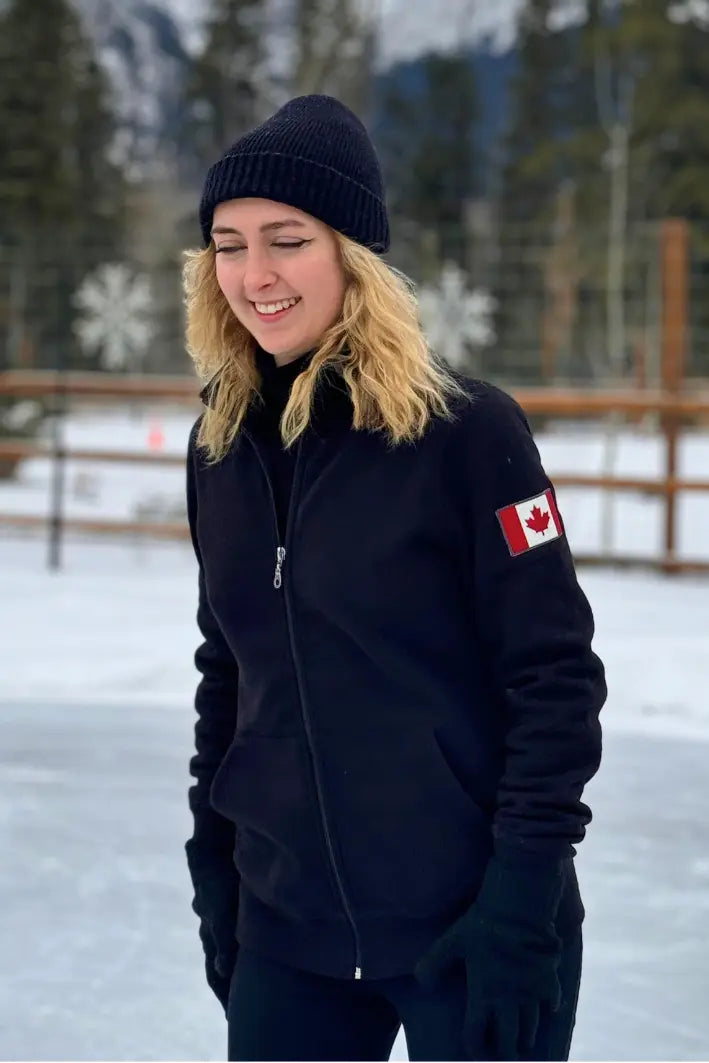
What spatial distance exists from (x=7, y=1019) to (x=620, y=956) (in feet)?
3.76

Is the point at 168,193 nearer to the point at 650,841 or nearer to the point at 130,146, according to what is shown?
the point at 130,146

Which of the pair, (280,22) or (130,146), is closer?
(280,22)

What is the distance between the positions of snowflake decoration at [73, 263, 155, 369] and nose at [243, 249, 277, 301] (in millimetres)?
7778

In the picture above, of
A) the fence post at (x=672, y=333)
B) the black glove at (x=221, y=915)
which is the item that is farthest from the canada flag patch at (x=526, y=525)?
the fence post at (x=672, y=333)

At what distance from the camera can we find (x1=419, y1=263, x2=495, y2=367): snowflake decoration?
8.41 m

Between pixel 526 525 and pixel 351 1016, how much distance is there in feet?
1.64

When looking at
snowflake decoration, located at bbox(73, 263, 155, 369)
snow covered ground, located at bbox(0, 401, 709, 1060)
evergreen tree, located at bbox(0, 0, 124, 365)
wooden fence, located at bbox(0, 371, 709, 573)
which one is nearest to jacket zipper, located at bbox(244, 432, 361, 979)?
snow covered ground, located at bbox(0, 401, 709, 1060)

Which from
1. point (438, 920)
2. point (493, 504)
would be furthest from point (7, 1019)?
point (493, 504)

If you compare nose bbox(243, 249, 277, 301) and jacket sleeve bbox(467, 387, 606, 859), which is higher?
nose bbox(243, 249, 277, 301)

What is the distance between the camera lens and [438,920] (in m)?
1.25

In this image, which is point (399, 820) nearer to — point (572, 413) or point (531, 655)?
point (531, 655)

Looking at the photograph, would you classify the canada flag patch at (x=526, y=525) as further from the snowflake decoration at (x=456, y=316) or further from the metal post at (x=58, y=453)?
the snowflake decoration at (x=456, y=316)

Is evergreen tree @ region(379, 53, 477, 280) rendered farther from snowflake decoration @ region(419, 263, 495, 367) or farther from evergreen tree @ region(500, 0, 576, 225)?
snowflake decoration @ region(419, 263, 495, 367)

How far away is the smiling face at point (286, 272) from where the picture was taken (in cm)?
128
